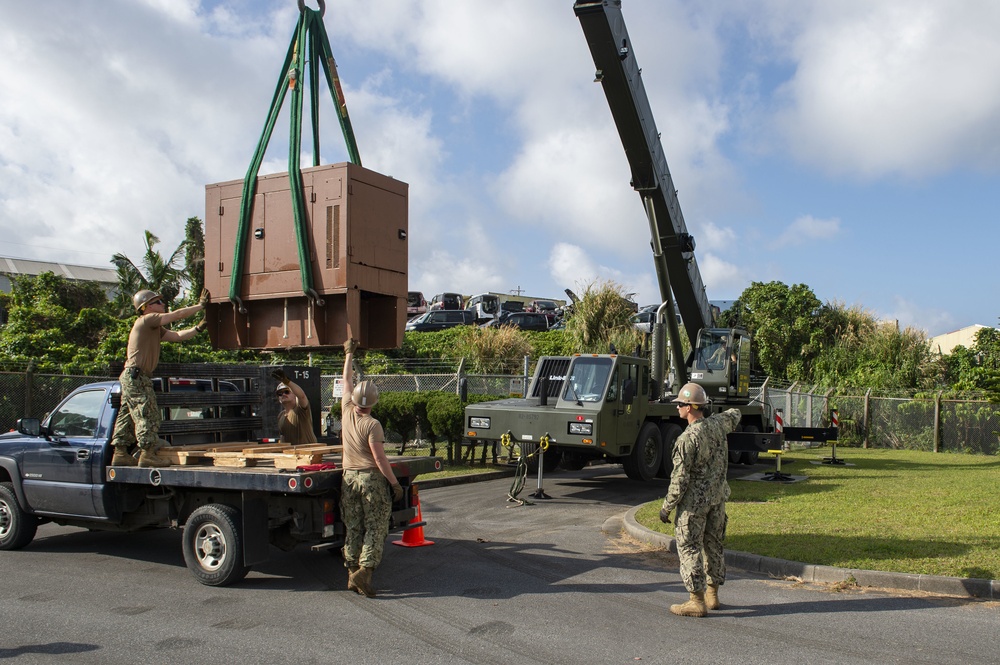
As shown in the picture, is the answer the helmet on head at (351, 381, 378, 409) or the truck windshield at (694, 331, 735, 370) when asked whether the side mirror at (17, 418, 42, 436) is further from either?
the truck windshield at (694, 331, 735, 370)

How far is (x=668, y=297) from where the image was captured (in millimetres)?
16203

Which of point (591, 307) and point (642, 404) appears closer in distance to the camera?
point (642, 404)

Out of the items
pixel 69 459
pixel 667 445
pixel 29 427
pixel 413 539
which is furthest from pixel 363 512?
pixel 667 445

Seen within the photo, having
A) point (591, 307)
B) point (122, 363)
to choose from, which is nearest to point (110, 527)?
point (122, 363)

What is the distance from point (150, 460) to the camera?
752 cm

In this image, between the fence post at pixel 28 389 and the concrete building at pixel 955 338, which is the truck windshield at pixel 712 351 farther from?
the concrete building at pixel 955 338

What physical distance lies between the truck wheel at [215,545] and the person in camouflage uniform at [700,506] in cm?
360

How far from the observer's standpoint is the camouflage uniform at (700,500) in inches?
248

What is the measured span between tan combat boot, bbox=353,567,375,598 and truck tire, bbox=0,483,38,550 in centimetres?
412

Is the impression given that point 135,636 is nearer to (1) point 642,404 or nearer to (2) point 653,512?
(2) point 653,512

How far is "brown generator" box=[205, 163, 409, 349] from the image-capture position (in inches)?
293

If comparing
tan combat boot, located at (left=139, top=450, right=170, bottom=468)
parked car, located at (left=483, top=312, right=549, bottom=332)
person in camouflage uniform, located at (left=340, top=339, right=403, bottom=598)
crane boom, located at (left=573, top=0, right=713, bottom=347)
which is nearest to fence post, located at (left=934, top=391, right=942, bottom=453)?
crane boom, located at (left=573, top=0, right=713, bottom=347)

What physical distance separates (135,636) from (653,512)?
6.61 meters

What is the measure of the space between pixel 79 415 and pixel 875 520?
9096 mm
